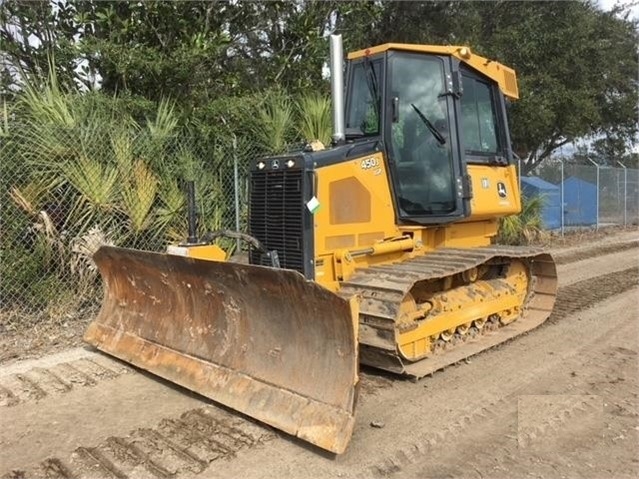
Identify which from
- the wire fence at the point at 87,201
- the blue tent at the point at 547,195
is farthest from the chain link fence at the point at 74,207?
the blue tent at the point at 547,195

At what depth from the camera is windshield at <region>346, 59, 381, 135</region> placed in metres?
5.48

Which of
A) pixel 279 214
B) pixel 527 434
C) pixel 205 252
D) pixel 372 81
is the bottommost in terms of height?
pixel 527 434

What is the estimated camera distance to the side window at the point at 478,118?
596 centimetres

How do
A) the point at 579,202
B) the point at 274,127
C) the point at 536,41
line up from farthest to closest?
the point at 579,202, the point at 536,41, the point at 274,127

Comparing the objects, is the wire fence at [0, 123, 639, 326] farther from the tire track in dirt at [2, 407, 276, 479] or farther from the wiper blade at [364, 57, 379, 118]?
the tire track in dirt at [2, 407, 276, 479]

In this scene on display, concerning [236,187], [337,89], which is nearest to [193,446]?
[337,89]

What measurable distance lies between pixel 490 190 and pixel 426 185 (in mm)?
988

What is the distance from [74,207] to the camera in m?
6.95

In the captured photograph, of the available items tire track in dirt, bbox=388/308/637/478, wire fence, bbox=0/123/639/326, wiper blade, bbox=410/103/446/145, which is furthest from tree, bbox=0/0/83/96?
tire track in dirt, bbox=388/308/637/478

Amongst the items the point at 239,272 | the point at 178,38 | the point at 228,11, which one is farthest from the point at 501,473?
the point at 228,11

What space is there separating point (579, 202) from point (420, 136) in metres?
12.8

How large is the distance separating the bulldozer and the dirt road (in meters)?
0.21

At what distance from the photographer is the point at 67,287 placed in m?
6.95

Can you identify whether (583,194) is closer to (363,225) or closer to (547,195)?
(547,195)
